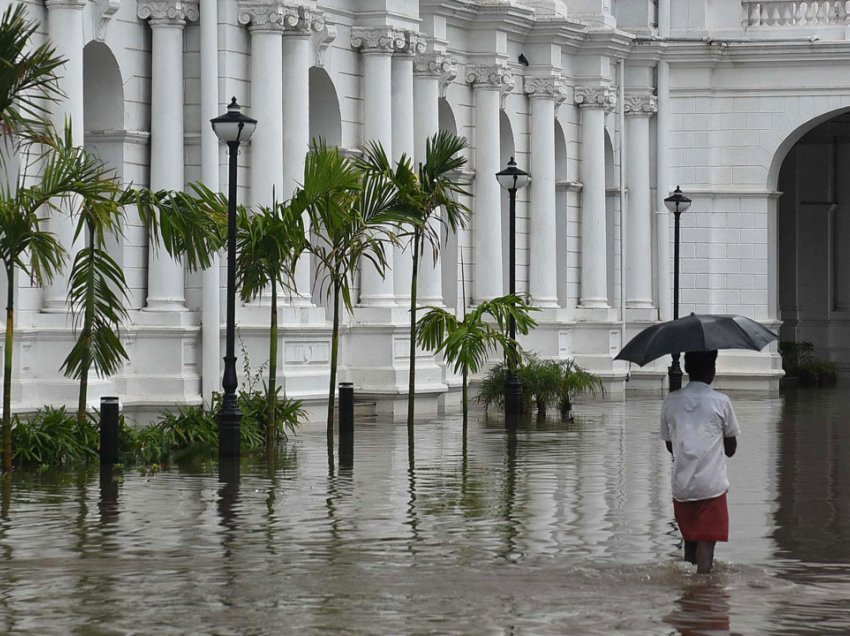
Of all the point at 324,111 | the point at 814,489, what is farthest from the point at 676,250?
the point at 814,489

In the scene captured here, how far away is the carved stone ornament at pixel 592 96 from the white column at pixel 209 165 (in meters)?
14.0

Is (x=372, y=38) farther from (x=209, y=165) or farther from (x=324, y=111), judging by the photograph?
(x=209, y=165)

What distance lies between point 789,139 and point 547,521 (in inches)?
1043

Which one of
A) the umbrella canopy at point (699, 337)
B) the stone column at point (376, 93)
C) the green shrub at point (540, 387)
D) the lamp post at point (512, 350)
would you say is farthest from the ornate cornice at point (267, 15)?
the umbrella canopy at point (699, 337)

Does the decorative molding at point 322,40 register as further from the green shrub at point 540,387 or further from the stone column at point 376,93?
the green shrub at point 540,387

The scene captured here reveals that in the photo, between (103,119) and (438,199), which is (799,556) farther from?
(103,119)

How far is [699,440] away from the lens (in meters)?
11.4

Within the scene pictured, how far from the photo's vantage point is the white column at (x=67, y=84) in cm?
2141

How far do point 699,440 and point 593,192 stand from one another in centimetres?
2586

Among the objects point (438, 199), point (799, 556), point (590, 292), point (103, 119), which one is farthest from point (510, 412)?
point (799, 556)

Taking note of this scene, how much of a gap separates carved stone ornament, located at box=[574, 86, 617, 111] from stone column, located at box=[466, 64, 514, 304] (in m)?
4.12

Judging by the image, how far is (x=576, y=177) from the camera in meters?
37.3

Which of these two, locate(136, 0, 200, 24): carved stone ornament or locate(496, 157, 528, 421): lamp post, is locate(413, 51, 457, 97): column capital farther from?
locate(136, 0, 200, 24): carved stone ornament

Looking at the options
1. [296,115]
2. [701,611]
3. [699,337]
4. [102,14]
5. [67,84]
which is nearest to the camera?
[701,611]
